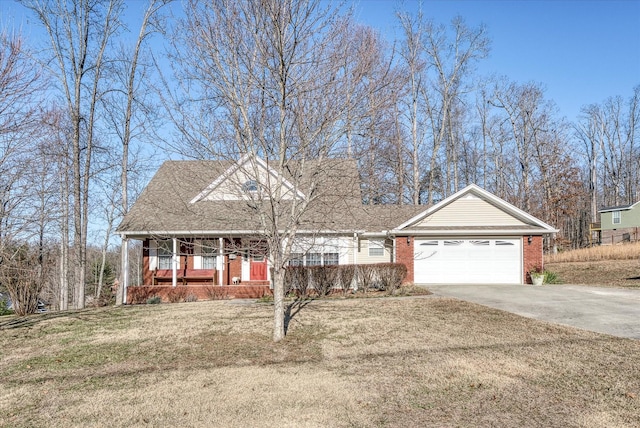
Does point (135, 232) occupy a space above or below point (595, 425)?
above

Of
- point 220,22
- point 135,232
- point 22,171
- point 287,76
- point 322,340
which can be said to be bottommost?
point 322,340

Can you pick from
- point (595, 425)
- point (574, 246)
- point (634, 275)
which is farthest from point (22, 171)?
point (574, 246)

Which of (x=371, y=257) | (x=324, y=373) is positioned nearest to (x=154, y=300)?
(x=371, y=257)

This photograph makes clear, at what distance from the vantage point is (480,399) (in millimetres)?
5164

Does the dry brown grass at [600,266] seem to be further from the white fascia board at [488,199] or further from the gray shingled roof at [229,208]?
the gray shingled roof at [229,208]

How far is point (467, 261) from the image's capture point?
1817cm

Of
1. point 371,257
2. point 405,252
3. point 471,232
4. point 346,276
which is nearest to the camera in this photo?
point 346,276

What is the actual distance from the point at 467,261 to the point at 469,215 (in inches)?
75.3

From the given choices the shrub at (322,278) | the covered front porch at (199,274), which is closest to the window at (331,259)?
the covered front porch at (199,274)

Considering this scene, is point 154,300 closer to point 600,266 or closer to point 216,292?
point 216,292

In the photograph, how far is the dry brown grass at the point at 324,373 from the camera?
4773mm

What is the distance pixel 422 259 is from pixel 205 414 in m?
14.4

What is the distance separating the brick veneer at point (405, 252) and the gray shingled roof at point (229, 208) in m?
0.93

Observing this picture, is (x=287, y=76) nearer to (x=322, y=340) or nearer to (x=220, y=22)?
(x=220, y=22)
